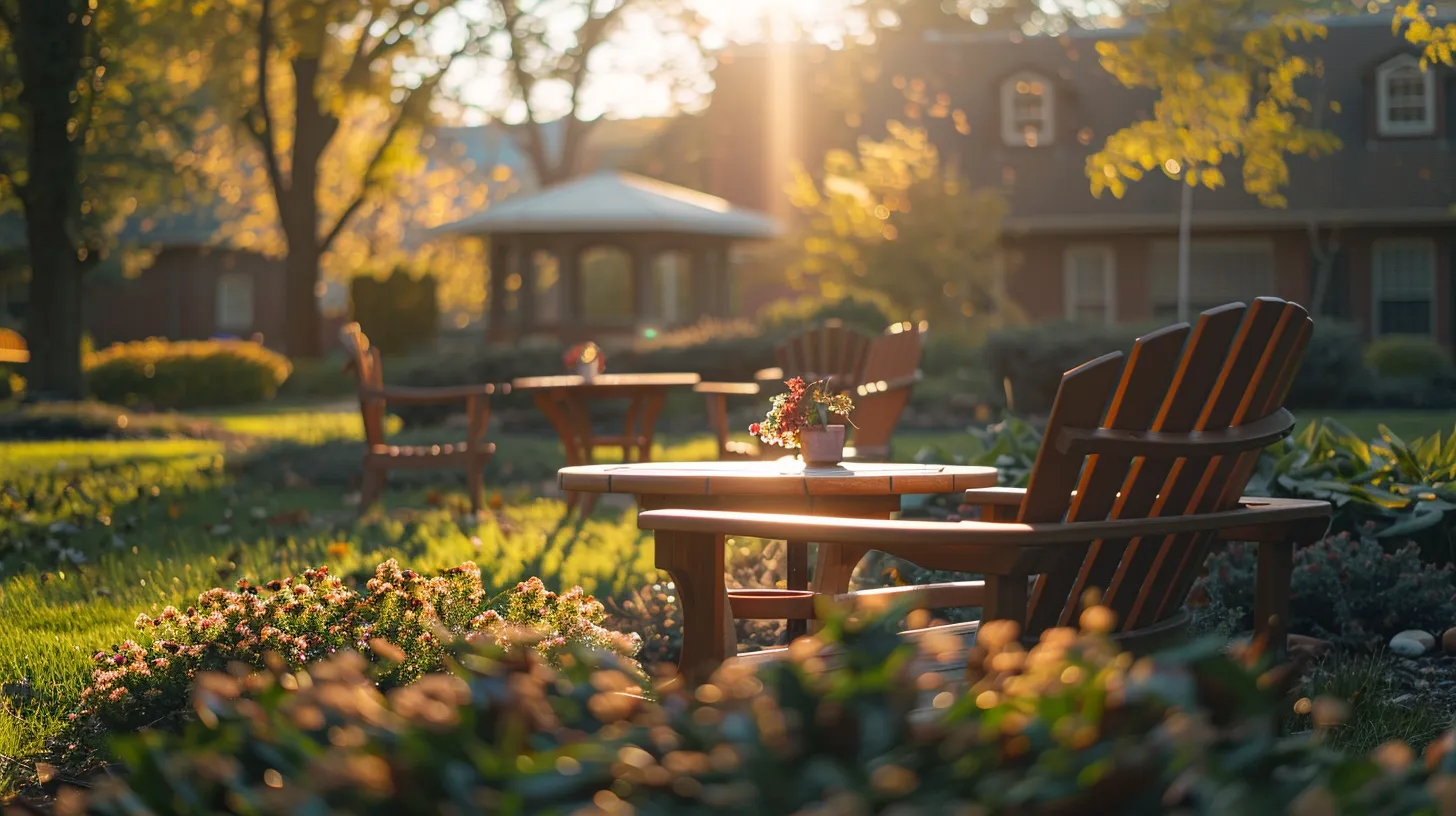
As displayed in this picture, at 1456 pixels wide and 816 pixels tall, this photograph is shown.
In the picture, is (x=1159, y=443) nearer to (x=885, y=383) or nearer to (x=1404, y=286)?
(x=885, y=383)

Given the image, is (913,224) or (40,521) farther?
(913,224)

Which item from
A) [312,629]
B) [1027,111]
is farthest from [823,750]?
[1027,111]

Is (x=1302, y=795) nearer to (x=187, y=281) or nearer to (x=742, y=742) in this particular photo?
(x=742, y=742)

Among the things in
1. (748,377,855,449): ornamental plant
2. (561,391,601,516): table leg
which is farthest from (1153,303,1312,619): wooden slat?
(561,391,601,516): table leg

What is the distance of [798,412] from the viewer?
4.87 meters

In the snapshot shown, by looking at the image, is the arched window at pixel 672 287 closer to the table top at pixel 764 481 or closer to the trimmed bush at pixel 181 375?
the trimmed bush at pixel 181 375

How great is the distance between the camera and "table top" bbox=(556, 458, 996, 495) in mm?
4234

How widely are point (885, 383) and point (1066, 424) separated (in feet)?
15.4

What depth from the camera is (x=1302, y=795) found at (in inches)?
65.5

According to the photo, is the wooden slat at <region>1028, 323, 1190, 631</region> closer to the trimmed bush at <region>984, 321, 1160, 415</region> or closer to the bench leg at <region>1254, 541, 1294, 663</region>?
the bench leg at <region>1254, 541, 1294, 663</region>

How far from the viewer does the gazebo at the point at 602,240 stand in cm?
2178

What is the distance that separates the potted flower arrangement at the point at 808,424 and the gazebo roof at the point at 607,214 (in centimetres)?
1670

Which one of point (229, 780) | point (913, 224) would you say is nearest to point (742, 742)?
point (229, 780)

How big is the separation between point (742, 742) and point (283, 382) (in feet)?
80.5
